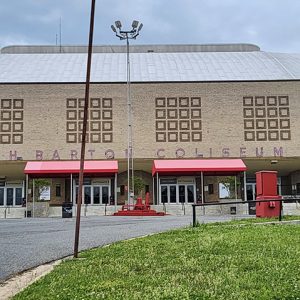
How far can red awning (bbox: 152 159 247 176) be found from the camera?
41688 mm

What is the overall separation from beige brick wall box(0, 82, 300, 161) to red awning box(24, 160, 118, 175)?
49.2 inches

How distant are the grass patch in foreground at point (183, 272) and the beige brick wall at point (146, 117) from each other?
3373cm

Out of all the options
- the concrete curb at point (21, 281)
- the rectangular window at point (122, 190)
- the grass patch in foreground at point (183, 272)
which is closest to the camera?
→ the grass patch in foreground at point (183, 272)

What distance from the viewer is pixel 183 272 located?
7.38m

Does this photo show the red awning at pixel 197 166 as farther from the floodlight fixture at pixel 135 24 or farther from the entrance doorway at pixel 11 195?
the entrance doorway at pixel 11 195

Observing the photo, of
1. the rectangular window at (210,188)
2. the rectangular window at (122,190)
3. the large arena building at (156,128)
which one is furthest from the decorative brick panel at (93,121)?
the rectangular window at (210,188)

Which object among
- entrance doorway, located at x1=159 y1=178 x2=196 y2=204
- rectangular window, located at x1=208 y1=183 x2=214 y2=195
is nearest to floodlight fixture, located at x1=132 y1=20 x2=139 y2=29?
entrance doorway, located at x1=159 y1=178 x2=196 y2=204

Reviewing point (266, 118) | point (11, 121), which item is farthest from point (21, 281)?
point (266, 118)

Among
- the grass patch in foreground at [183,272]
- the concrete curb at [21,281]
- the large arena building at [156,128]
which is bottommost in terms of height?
the concrete curb at [21,281]

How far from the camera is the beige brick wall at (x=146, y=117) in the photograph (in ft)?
147

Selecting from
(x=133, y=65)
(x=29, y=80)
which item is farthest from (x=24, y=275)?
(x=133, y=65)

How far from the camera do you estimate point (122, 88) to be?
4575 cm

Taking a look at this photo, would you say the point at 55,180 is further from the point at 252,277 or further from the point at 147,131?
the point at 252,277

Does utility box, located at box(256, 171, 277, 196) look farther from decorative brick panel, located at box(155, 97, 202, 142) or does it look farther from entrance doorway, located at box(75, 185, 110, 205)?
entrance doorway, located at box(75, 185, 110, 205)
